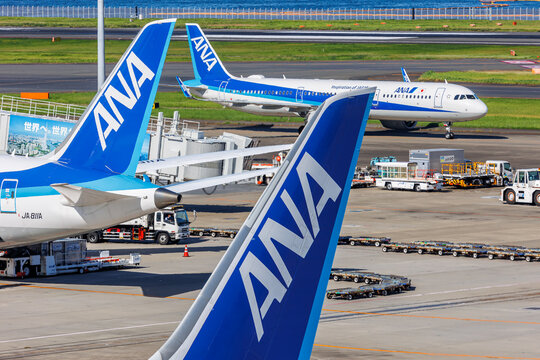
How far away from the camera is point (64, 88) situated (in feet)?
367

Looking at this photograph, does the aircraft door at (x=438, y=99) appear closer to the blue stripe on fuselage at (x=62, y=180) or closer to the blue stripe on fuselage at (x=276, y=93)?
the blue stripe on fuselage at (x=276, y=93)

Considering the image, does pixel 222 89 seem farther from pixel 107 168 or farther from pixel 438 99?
pixel 107 168

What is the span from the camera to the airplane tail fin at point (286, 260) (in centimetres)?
898

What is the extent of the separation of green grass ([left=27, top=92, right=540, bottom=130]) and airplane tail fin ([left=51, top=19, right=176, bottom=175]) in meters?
59.9

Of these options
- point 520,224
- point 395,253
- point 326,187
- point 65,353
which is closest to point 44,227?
point 65,353

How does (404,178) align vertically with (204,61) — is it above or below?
below

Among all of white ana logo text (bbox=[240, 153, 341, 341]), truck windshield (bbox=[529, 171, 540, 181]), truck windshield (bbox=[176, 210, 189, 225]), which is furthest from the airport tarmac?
white ana logo text (bbox=[240, 153, 341, 341])

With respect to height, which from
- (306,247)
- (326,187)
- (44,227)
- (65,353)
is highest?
(326,187)

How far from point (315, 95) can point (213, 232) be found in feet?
126

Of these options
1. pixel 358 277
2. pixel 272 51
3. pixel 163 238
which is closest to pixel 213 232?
pixel 163 238

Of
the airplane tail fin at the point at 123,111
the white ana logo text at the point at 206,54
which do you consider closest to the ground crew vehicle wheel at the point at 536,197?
the airplane tail fin at the point at 123,111

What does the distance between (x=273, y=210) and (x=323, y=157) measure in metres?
0.78

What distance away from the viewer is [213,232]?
46594mm

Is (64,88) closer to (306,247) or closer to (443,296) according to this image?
(443,296)
